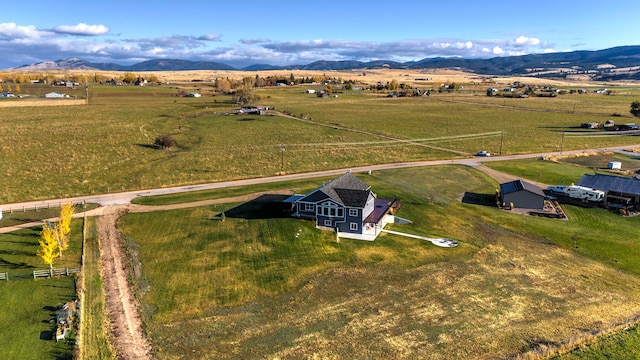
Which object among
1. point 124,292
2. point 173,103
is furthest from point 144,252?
point 173,103

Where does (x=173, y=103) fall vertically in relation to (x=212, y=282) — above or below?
above

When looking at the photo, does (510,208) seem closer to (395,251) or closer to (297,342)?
(395,251)

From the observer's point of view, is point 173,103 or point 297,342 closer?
point 297,342

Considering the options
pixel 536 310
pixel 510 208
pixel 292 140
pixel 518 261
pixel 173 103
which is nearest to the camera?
pixel 536 310

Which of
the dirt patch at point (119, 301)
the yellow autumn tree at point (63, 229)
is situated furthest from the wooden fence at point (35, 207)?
the yellow autumn tree at point (63, 229)

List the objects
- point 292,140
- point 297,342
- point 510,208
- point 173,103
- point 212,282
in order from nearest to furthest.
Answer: point 297,342 → point 212,282 → point 510,208 → point 292,140 → point 173,103

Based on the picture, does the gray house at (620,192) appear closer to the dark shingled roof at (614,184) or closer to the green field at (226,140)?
the dark shingled roof at (614,184)

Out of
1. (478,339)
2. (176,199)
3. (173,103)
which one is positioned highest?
(173,103)

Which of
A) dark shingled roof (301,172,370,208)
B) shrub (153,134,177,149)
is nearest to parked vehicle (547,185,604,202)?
dark shingled roof (301,172,370,208)

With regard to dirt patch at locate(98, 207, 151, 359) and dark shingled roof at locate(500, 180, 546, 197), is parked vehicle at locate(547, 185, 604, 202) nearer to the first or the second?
dark shingled roof at locate(500, 180, 546, 197)
